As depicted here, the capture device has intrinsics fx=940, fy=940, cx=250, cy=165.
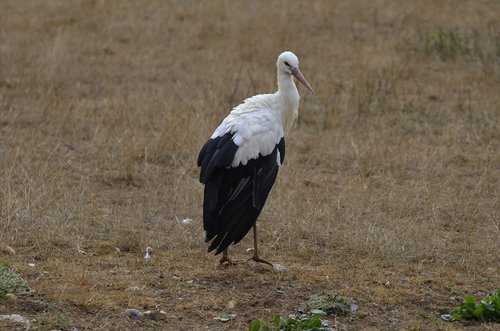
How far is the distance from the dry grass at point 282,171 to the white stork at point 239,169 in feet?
1.02

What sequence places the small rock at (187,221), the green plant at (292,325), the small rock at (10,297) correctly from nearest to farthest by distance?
the green plant at (292,325), the small rock at (10,297), the small rock at (187,221)

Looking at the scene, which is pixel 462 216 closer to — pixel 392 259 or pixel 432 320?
pixel 392 259

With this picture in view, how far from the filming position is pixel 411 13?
42.8 feet

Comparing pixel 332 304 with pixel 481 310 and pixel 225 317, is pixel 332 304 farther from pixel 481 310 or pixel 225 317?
pixel 481 310

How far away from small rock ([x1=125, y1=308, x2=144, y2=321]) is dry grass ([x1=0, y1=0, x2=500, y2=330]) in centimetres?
5

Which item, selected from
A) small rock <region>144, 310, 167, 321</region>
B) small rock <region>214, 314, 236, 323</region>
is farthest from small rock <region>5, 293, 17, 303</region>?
small rock <region>214, 314, 236, 323</region>

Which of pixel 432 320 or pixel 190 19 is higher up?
pixel 190 19

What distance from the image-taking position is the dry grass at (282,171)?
18.4ft

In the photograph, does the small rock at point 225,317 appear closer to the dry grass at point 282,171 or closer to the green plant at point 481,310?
the dry grass at point 282,171

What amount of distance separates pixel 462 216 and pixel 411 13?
6.58 meters

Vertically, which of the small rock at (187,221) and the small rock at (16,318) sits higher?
the small rock at (16,318)

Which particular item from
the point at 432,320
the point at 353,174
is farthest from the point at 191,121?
the point at 432,320

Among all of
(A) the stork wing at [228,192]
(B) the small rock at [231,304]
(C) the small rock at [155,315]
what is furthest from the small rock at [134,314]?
(A) the stork wing at [228,192]

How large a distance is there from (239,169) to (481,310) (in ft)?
5.53
